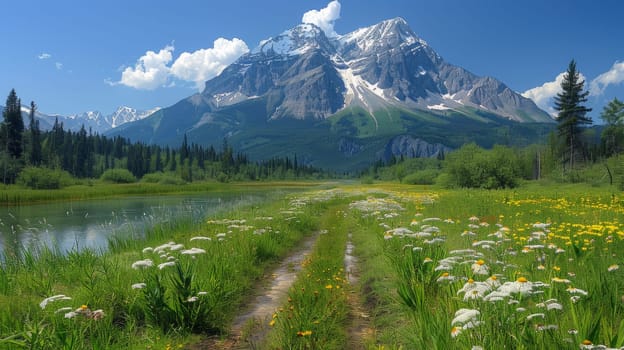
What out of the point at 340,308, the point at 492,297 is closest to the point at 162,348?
the point at 340,308

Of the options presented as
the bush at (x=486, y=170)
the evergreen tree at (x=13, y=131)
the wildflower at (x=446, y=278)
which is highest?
the evergreen tree at (x=13, y=131)

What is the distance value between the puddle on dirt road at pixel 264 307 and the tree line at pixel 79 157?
10254 cm

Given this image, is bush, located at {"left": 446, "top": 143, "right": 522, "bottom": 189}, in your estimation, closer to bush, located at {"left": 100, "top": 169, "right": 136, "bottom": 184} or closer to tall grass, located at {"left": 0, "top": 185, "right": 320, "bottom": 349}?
tall grass, located at {"left": 0, "top": 185, "right": 320, "bottom": 349}

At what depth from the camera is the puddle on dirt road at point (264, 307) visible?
7.52 metres

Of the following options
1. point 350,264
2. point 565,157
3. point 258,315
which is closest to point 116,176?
point 565,157

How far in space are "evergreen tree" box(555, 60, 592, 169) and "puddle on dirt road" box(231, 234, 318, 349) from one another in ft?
275

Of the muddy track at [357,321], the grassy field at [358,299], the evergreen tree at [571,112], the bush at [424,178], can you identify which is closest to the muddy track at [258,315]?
the grassy field at [358,299]

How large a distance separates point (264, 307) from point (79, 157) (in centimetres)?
17048

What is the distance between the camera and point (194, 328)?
770 cm

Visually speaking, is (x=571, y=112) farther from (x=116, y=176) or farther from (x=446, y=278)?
(x=116, y=176)

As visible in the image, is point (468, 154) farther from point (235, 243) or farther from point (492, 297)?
point (492, 297)

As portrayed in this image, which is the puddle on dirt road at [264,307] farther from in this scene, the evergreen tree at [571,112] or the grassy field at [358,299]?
the evergreen tree at [571,112]

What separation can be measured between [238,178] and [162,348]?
18180 cm

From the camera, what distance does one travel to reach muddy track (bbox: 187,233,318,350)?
7.26m
